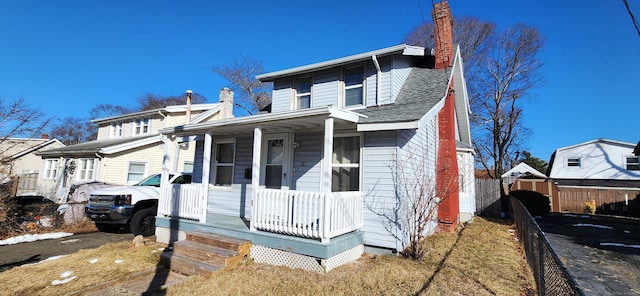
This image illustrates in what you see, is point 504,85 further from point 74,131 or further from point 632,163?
point 74,131

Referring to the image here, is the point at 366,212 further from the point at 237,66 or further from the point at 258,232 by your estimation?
the point at 237,66

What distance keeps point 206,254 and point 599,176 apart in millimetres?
27955

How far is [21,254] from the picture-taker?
723 centimetres

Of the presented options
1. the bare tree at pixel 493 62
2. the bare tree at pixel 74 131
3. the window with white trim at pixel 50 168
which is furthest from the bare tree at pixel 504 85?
the bare tree at pixel 74 131

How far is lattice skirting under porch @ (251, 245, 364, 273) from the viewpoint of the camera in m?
5.34

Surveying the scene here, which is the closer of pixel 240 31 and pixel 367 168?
pixel 367 168

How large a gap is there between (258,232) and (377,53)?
5.70 metres

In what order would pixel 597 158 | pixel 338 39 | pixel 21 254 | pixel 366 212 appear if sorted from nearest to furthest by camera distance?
pixel 366 212 → pixel 21 254 → pixel 338 39 → pixel 597 158

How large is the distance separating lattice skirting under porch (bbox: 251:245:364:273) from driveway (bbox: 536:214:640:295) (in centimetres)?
399

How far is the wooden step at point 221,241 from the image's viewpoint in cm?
591

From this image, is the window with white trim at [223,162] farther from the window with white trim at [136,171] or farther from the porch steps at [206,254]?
the window with white trim at [136,171]

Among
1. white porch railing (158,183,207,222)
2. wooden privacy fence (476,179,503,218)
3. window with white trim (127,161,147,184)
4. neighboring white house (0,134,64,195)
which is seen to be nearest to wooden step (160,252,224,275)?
white porch railing (158,183,207,222)

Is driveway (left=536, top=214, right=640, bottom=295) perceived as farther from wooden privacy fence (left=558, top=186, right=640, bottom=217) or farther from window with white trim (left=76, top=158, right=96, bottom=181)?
window with white trim (left=76, top=158, right=96, bottom=181)

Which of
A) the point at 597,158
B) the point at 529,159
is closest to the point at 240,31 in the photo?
the point at 597,158
